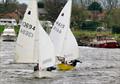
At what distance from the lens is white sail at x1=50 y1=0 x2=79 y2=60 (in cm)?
4612

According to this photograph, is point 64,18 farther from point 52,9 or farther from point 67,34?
point 52,9

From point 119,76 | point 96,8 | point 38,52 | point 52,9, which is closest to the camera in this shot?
point 38,52

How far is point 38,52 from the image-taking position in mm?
39281

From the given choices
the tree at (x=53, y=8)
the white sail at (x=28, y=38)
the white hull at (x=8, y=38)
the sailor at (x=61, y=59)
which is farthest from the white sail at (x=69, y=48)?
the tree at (x=53, y=8)

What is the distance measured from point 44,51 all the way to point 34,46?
73cm

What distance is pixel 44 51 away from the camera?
3941 centimetres

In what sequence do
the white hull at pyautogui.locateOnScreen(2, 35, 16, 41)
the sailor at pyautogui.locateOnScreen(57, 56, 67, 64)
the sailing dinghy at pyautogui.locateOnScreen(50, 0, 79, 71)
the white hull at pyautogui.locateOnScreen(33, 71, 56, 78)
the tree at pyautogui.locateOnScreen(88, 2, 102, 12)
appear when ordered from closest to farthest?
the white hull at pyautogui.locateOnScreen(33, 71, 56, 78), the sailor at pyautogui.locateOnScreen(57, 56, 67, 64), the sailing dinghy at pyautogui.locateOnScreen(50, 0, 79, 71), the white hull at pyautogui.locateOnScreen(2, 35, 16, 41), the tree at pyautogui.locateOnScreen(88, 2, 102, 12)

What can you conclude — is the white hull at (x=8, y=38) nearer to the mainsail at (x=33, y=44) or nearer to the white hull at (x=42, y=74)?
the white hull at (x=42, y=74)

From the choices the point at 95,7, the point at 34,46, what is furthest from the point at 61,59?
the point at 95,7

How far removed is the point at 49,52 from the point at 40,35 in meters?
1.30

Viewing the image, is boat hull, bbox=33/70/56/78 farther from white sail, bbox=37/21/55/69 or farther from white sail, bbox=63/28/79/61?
white sail, bbox=63/28/79/61

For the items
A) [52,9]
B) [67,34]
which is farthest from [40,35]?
[52,9]

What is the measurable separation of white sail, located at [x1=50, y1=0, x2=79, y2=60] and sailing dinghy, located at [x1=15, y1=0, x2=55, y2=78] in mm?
6259

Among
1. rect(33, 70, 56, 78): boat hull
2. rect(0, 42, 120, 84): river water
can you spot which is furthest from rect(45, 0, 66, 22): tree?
rect(33, 70, 56, 78): boat hull
